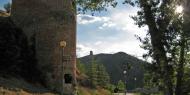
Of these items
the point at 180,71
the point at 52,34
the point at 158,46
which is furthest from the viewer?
the point at 52,34

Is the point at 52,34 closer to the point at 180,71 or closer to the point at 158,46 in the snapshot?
the point at 180,71

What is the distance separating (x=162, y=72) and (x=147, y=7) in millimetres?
3500

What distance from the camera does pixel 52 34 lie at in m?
44.3

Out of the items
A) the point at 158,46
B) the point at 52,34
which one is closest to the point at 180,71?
the point at 158,46

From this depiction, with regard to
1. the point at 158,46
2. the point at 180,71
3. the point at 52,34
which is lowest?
the point at 180,71

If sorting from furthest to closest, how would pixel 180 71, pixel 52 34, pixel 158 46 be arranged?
pixel 52 34
pixel 180 71
pixel 158 46

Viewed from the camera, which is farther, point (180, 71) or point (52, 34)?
point (52, 34)

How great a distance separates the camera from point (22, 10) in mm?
45688

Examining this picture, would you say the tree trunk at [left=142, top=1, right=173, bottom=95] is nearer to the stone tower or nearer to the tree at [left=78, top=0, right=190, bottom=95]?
the tree at [left=78, top=0, right=190, bottom=95]

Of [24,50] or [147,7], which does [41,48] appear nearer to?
[24,50]

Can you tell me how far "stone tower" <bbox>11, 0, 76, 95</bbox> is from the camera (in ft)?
144

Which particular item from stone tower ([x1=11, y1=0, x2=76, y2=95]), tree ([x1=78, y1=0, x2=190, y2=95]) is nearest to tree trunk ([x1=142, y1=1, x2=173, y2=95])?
tree ([x1=78, y1=0, x2=190, y2=95])

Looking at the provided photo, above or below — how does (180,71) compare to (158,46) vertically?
below

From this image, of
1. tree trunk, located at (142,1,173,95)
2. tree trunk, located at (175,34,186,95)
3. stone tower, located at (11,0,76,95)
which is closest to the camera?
tree trunk, located at (142,1,173,95)
